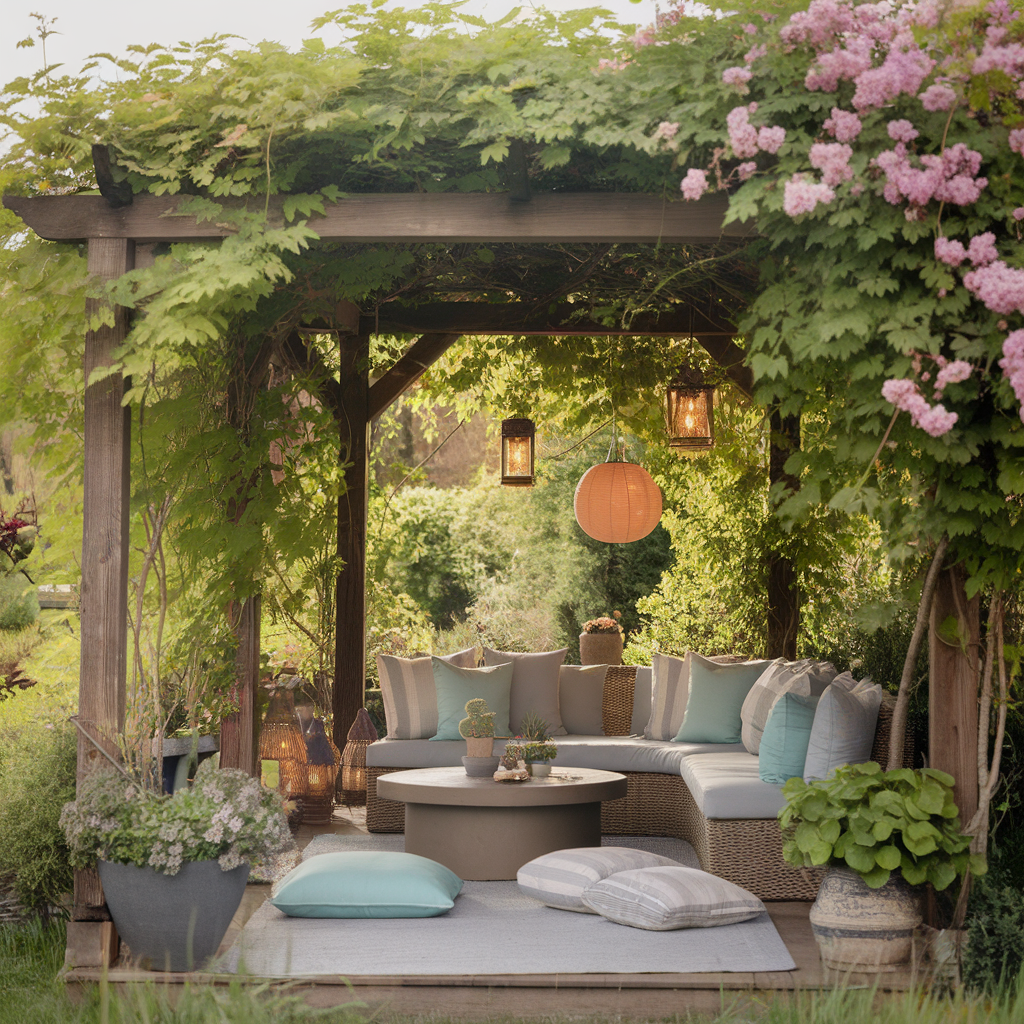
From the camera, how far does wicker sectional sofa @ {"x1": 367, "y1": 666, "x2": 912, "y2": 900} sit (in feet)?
15.5

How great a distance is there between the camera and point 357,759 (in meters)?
6.71

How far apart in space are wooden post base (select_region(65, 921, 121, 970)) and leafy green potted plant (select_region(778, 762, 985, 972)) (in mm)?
2217

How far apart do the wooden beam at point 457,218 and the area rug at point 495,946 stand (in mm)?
2243

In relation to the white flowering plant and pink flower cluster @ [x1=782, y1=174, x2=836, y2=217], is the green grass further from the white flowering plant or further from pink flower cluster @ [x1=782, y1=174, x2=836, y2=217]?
pink flower cluster @ [x1=782, y1=174, x2=836, y2=217]

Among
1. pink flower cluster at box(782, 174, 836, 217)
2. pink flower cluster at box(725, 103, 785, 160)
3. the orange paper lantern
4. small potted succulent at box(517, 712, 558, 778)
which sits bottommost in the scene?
small potted succulent at box(517, 712, 558, 778)

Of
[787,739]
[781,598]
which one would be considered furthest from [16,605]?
[787,739]

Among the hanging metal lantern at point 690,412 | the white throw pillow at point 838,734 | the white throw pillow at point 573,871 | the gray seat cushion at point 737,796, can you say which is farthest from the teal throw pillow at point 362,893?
the hanging metal lantern at point 690,412

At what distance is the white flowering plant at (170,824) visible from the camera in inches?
141

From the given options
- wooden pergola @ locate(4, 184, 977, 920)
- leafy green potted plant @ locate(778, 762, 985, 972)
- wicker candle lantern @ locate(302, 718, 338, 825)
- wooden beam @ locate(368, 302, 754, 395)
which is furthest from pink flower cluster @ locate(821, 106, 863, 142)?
wicker candle lantern @ locate(302, 718, 338, 825)

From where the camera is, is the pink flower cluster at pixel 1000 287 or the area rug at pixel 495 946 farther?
the area rug at pixel 495 946

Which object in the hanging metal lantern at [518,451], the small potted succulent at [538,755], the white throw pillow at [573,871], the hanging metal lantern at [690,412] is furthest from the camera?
the hanging metal lantern at [518,451]

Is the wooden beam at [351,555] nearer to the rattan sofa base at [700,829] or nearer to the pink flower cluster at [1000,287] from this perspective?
the rattan sofa base at [700,829]

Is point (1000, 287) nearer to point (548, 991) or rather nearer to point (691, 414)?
point (548, 991)

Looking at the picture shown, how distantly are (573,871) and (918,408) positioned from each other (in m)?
2.31
